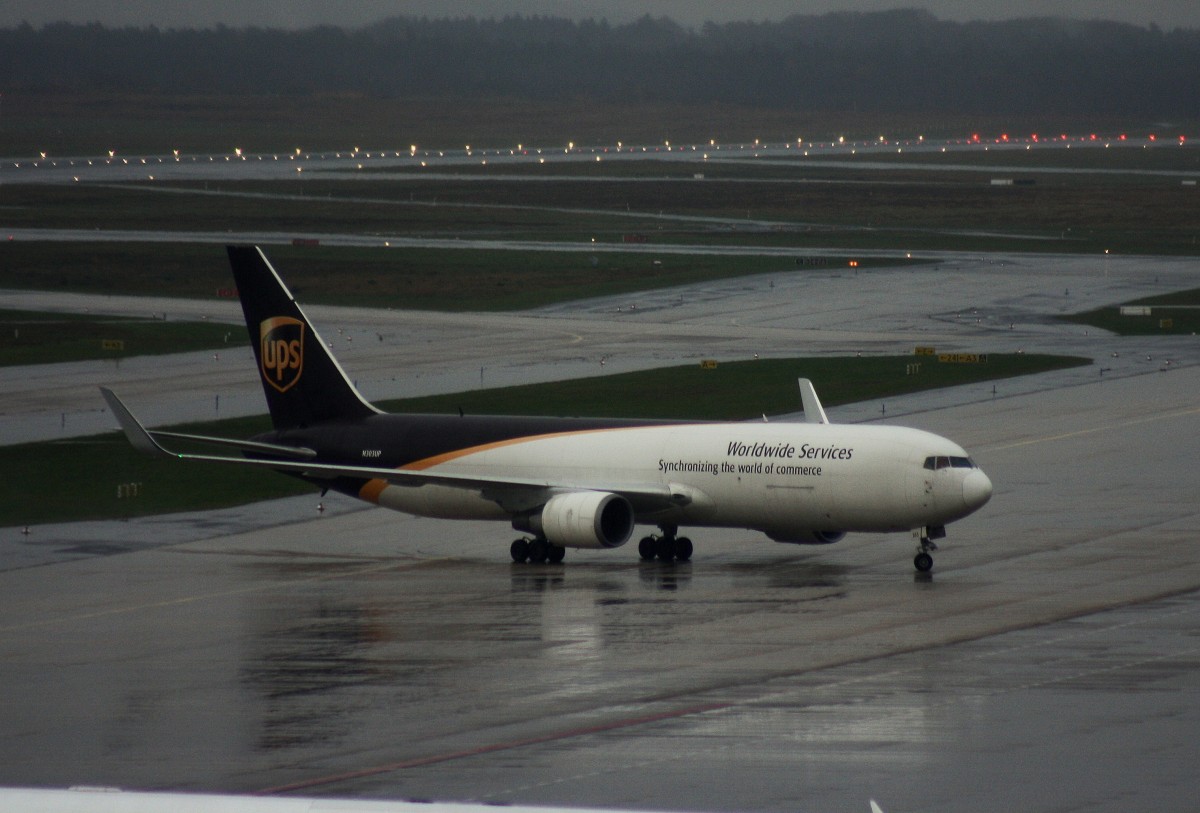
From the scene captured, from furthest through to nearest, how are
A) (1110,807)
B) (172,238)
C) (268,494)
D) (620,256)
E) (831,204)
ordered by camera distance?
1. (831,204)
2. (172,238)
3. (620,256)
4. (268,494)
5. (1110,807)

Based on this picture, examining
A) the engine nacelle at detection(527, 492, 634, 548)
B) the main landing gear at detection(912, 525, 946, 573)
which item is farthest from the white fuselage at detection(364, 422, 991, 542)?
the engine nacelle at detection(527, 492, 634, 548)

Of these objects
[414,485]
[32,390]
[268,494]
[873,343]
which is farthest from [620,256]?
[414,485]

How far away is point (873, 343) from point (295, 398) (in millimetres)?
47135

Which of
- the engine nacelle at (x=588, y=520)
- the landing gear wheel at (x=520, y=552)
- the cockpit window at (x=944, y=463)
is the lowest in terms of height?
the landing gear wheel at (x=520, y=552)

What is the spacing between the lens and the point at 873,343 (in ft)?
313

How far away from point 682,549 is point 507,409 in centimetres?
2405

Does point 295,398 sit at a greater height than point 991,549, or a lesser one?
greater

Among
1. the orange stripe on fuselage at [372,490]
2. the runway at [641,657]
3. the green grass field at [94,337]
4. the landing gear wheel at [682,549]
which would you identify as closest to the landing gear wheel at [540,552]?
the runway at [641,657]

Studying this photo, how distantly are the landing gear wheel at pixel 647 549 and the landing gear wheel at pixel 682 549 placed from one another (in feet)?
2.10

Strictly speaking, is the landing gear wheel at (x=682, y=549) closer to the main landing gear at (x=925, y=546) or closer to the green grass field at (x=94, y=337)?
the main landing gear at (x=925, y=546)

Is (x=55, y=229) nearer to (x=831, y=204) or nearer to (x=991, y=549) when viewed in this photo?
(x=831, y=204)

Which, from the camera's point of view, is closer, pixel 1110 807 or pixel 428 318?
pixel 1110 807

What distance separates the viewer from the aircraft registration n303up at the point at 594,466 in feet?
149

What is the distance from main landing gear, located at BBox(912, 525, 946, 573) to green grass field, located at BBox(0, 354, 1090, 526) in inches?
870
